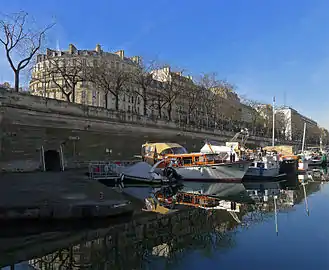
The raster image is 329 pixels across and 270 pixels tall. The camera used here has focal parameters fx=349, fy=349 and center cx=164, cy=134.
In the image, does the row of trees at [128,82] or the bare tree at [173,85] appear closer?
the row of trees at [128,82]

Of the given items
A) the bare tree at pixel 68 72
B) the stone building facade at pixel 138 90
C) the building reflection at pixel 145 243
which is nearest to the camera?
the building reflection at pixel 145 243

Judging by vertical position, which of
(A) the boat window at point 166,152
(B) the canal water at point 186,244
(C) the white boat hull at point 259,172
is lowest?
(B) the canal water at point 186,244

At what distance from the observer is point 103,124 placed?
36781 mm

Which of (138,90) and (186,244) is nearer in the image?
(186,244)

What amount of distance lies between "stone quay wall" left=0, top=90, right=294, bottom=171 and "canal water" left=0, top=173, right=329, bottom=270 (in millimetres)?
15911

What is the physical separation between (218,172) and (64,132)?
14.2m

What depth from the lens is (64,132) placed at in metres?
31.5

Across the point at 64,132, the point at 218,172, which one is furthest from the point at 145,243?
the point at 64,132

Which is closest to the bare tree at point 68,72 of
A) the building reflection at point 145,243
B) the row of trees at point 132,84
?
the row of trees at point 132,84

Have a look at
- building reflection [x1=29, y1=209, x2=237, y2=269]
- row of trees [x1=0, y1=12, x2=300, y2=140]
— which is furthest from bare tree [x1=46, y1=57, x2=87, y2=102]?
building reflection [x1=29, y1=209, x2=237, y2=269]

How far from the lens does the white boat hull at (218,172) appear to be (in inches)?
1198

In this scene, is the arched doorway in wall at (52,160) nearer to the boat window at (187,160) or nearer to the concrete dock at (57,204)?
the boat window at (187,160)

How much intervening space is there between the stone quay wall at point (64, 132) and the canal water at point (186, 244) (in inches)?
626

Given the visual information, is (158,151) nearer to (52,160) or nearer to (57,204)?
(52,160)
